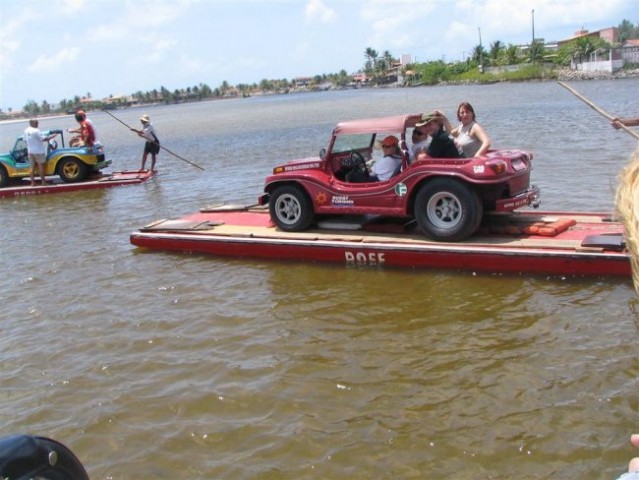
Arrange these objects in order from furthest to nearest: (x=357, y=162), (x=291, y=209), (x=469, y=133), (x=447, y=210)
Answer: (x=291, y=209), (x=357, y=162), (x=469, y=133), (x=447, y=210)

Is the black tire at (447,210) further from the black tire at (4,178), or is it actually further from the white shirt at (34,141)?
the black tire at (4,178)

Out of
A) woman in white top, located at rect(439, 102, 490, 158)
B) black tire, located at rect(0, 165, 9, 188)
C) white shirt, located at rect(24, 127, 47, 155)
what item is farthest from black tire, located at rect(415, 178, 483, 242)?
black tire, located at rect(0, 165, 9, 188)

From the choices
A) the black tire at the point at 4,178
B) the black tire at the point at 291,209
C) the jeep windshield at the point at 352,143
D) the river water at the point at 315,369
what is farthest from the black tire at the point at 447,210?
the black tire at the point at 4,178

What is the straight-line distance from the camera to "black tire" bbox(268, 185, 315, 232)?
28.4 ft

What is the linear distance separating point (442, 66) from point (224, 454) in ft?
422

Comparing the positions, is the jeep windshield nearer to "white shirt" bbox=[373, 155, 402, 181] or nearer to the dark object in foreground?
"white shirt" bbox=[373, 155, 402, 181]

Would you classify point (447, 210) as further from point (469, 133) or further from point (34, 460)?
point (34, 460)

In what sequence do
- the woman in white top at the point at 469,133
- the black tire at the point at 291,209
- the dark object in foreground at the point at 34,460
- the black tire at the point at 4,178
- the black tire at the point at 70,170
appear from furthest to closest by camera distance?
the black tire at the point at 4,178, the black tire at the point at 70,170, the black tire at the point at 291,209, the woman in white top at the point at 469,133, the dark object in foreground at the point at 34,460

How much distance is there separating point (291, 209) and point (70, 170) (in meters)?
10.5

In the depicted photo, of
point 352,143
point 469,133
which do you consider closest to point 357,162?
point 352,143

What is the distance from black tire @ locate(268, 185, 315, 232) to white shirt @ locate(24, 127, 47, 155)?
9.76 meters

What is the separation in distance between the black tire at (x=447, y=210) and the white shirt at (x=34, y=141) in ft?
38.8

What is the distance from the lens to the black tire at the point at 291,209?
865cm

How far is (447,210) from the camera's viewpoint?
764cm
